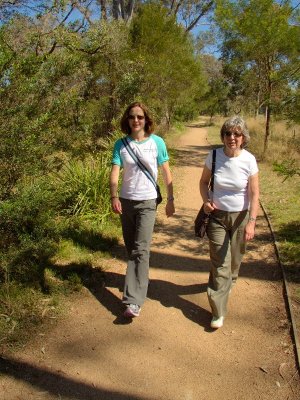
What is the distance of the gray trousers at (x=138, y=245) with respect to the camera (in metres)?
4.00

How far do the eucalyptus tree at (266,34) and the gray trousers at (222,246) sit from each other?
9.30m

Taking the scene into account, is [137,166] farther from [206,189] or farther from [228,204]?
[228,204]

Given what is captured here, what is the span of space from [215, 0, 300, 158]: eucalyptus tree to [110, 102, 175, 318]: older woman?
9206mm

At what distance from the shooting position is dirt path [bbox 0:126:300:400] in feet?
10.3

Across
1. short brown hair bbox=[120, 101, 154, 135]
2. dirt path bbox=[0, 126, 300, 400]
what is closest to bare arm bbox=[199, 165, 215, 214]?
short brown hair bbox=[120, 101, 154, 135]

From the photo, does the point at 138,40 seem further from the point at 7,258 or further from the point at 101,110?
the point at 7,258

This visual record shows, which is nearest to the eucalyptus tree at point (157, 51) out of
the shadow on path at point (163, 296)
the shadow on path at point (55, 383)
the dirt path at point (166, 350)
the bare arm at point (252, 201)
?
the shadow on path at point (163, 296)

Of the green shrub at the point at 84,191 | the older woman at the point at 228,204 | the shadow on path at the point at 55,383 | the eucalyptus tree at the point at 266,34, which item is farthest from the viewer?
the eucalyptus tree at the point at 266,34

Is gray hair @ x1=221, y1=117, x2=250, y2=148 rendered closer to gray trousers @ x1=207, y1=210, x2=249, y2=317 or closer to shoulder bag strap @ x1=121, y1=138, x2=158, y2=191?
gray trousers @ x1=207, y1=210, x2=249, y2=317

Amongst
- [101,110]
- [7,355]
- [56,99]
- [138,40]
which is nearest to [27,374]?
[7,355]

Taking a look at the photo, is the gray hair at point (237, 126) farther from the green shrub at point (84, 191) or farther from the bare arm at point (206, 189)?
the green shrub at point (84, 191)

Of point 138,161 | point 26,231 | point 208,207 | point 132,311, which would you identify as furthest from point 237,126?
point 26,231

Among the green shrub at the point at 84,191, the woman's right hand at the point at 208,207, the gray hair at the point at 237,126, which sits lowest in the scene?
the green shrub at the point at 84,191

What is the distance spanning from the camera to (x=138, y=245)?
4035 mm
